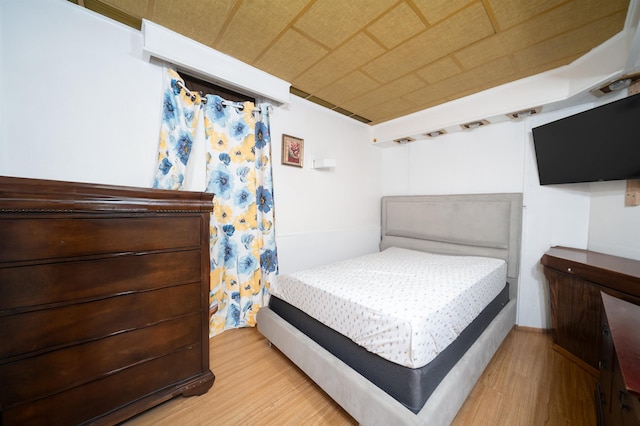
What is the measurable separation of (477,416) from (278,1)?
2992mm

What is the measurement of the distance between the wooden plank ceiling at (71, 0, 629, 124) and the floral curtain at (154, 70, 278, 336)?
565mm

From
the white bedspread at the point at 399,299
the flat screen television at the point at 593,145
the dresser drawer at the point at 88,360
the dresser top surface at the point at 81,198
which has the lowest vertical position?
the dresser drawer at the point at 88,360

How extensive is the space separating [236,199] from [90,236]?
125cm

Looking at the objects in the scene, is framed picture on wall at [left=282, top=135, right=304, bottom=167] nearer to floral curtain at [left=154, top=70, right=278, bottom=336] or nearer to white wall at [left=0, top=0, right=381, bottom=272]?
floral curtain at [left=154, top=70, right=278, bottom=336]

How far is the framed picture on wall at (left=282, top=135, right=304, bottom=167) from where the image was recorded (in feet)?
8.68

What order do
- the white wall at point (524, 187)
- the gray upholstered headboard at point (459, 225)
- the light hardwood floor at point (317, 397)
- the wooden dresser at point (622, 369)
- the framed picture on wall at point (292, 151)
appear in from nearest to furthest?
1. the wooden dresser at point (622, 369)
2. the light hardwood floor at point (317, 397)
3. the white wall at point (524, 187)
4. the gray upholstered headboard at point (459, 225)
5. the framed picture on wall at point (292, 151)

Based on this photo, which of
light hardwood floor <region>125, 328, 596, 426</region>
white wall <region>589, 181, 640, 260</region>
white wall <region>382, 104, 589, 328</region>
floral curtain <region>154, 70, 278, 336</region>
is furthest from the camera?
white wall <region>382, 104, 589, 328</region>

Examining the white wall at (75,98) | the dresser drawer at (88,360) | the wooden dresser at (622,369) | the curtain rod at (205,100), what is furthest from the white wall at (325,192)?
the wooden dresser at (622,369)

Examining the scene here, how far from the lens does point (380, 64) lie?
81.6 inches

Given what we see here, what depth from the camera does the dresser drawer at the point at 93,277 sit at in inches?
39.1

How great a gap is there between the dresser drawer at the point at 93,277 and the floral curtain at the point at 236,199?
2.61 ft

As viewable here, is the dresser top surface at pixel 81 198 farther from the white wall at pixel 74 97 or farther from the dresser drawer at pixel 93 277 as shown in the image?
the white wall at pixel 74 97

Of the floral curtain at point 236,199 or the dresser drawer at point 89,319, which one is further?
the floral curtain at point 236,199

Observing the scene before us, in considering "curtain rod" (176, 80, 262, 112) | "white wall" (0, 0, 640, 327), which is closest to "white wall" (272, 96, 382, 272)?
"white wall" (0, 0, 640, 327)
